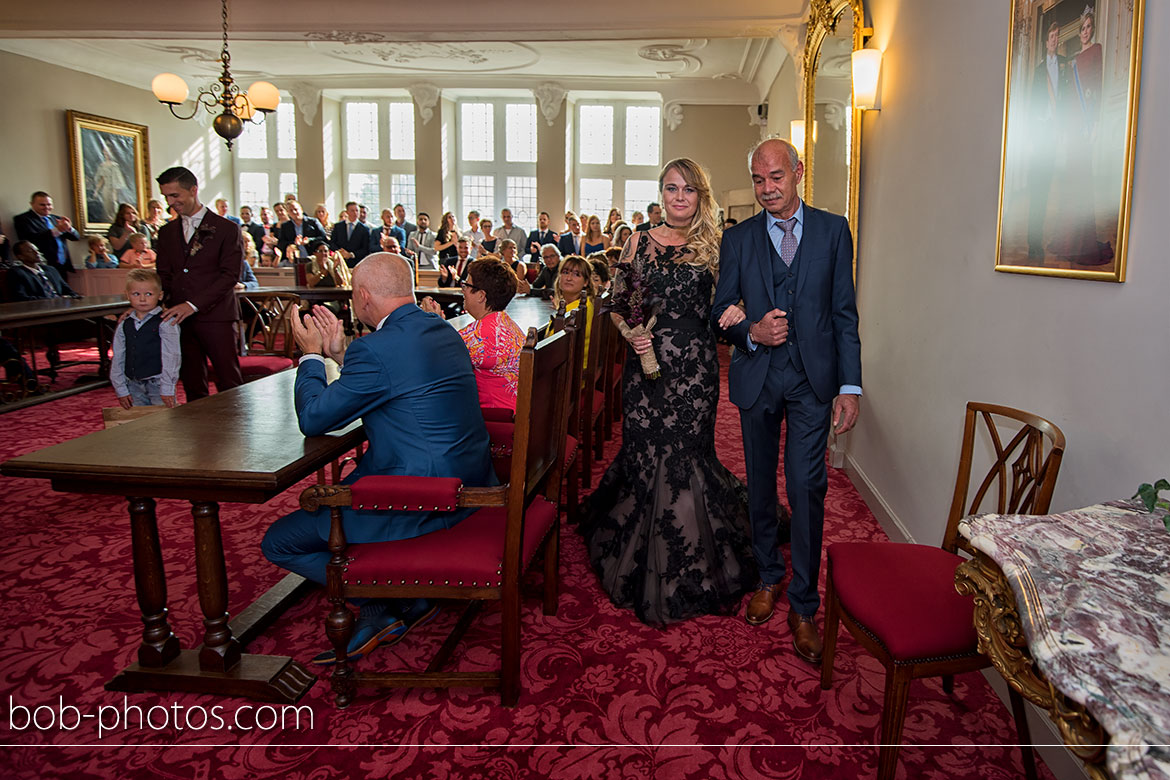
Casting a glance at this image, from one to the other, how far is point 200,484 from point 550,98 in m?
14.9

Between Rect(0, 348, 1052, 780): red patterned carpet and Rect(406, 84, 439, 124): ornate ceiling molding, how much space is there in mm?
14454

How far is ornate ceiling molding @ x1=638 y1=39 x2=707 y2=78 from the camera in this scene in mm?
12070

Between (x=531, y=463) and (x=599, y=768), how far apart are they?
0.86 meters

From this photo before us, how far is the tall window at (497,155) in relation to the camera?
1748 cm

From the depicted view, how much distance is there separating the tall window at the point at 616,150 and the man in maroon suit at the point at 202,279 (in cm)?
1342

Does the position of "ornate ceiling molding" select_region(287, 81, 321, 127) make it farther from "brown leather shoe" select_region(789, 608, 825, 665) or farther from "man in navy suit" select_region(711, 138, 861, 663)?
"brown leather shoe" select_region(789, 608, 825, 665)

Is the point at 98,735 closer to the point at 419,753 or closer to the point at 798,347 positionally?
the point at 419,753

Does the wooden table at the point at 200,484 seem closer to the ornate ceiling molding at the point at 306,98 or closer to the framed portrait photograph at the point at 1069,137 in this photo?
the framed portrait photograph at the point at 1069,137

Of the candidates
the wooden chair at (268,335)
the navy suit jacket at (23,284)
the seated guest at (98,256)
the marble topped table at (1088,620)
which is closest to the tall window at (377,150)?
the seated guest at (98,256)

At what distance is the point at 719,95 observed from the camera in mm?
14641

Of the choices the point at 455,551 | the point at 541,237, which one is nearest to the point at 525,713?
the point at 455,551

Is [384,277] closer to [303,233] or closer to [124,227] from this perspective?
[124,227]

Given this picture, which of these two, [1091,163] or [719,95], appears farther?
[719,95]

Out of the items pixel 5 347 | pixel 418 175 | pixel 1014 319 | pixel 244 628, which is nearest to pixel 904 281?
pixel 1014 319
